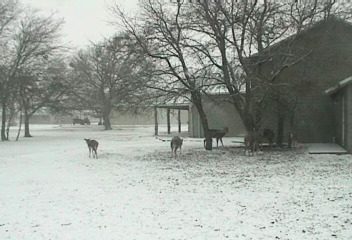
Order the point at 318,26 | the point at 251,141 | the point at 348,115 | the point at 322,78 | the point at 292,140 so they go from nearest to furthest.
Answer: the point at 348,115
the point at 251,141
the point at 318,26
the point at 292,140
the point at 322,78

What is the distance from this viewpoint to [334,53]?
23047mm

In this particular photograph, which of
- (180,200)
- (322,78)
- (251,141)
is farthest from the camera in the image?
(322,78)

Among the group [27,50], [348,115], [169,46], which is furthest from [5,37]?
[348,115]

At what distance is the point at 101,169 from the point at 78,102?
35.6 m

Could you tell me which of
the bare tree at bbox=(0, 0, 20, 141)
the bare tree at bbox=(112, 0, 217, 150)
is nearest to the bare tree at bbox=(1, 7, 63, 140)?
the bare tree at bbox=(0, 0, 20, 141)

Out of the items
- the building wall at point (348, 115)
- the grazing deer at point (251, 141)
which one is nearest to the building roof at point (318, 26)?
the building wall at point (348, 115)

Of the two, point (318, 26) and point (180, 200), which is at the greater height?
point (318, 26)

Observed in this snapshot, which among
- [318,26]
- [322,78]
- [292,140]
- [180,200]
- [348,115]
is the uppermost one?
[318,26]

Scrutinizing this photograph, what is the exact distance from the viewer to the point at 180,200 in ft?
28.5

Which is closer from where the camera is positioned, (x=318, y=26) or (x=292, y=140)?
(x=318, y=26)

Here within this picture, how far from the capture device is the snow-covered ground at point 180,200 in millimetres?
6449

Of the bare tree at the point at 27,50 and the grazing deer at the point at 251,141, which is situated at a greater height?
the bare tree at the point at 27,50

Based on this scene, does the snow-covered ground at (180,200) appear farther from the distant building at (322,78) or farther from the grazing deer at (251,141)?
the distant building at (322,78)

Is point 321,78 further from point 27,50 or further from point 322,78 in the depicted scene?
point 27,50
